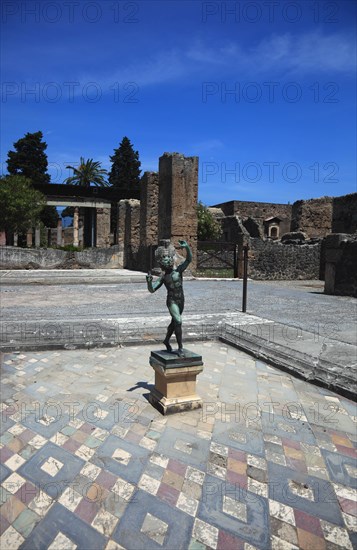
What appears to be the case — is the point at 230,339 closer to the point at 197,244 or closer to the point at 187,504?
the point at 187,504

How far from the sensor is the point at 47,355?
446 cm

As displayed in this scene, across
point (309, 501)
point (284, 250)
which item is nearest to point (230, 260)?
point (284, 250)

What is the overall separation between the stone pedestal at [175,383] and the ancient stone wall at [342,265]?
28.8ft

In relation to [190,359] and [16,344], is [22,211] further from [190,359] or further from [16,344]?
[190,359]

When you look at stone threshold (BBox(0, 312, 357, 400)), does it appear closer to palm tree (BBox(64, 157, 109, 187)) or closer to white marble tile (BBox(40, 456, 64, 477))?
white marble tile (BBox(40, 456, 64, 477))

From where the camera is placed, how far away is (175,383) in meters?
3.04

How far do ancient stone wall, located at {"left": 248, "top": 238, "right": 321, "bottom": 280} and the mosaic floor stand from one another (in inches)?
558

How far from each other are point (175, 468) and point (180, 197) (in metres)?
13.5

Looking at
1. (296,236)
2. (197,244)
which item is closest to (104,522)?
(197,244)

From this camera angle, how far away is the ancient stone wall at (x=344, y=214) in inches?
816

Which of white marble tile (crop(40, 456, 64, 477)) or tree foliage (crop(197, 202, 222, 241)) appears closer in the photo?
white marble tile (crop(40, 456, 64, 477))

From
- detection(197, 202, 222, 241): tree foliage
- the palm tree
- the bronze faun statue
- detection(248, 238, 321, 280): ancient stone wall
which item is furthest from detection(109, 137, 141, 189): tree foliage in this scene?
the bronze faun statue

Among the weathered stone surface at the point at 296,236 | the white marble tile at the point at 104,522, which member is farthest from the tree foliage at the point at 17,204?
the white marble tile at the point at 104,522

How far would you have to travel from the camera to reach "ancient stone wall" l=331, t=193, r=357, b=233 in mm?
20719
